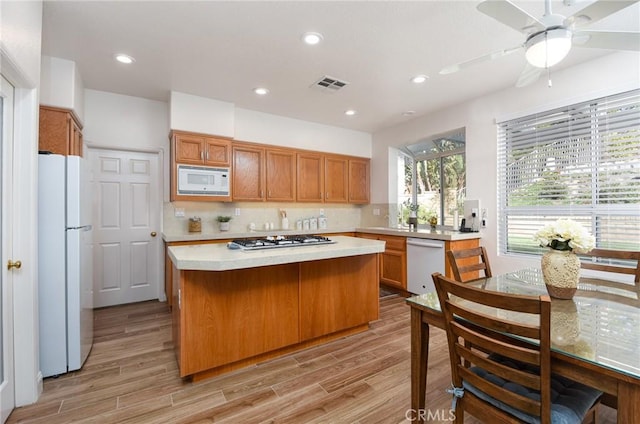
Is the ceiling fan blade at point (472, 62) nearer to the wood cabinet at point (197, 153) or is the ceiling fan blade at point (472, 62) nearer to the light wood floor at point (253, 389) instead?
the light wood floor at point (253, 389)

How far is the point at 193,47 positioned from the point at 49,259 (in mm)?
1999

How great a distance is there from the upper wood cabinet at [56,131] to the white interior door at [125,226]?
2.98 feet

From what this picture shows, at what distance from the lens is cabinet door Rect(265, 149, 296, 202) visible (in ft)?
14.0

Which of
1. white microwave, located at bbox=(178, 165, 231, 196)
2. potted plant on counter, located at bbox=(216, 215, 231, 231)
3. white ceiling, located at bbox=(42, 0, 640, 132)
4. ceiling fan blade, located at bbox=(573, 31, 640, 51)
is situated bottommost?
potted plant on counter, located at bbox=(216, 215, 231, 231)

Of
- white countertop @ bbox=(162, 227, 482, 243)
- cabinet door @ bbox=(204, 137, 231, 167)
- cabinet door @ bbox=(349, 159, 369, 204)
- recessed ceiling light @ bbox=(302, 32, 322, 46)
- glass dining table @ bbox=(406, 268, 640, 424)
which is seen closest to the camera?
glass dining table @ bbox=(406, 268, 640, 424)

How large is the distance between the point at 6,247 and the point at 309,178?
3.48 metres

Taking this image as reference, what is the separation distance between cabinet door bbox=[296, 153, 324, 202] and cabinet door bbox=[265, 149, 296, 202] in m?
0.10

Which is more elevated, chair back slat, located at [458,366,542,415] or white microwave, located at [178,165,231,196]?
white microwave, located at [178,165,231,196]

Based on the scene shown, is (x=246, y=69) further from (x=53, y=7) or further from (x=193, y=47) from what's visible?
A: (x=53, y=7)

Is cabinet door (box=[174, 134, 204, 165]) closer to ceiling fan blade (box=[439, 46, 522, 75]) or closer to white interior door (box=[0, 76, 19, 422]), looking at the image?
white interior door (box=[0, 76, 19, 422])

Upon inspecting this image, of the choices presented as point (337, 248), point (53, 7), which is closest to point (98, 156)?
point (53, 7)

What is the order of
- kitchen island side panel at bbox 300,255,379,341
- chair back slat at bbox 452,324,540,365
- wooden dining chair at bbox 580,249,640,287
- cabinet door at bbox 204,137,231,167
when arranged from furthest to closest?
cabinet door at bbox 204,137,231,167
kitchen island side panel at bbox 300,255,379,341
wooden dining chair at bbox 580,249,640,287
chair back slat at bbox 452,324,540,365

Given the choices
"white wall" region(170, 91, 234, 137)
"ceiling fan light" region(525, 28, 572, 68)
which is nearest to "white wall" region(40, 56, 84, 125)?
"white wall" region(170, 91, 234, 137)

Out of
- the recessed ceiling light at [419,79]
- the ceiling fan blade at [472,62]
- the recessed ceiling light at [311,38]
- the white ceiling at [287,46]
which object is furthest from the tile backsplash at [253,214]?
the ceiling fan blade at [472,62]
